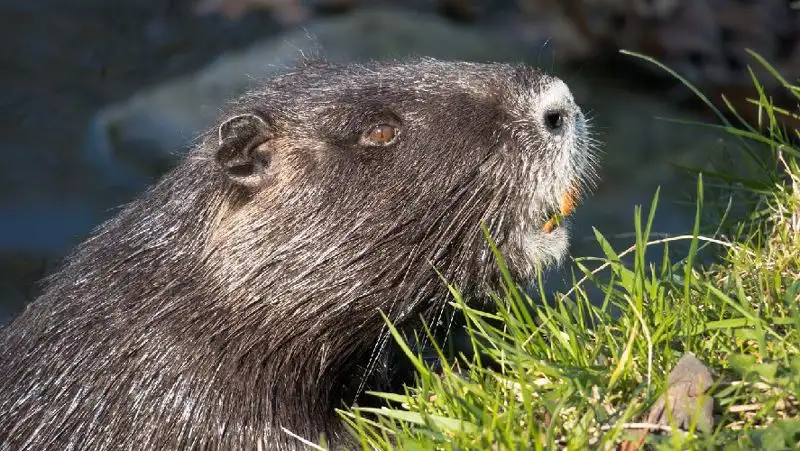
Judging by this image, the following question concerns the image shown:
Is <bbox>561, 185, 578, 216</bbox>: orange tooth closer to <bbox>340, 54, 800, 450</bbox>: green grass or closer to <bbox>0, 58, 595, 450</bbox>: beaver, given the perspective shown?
<bbox>0, 58, 595, 450</bbox>: beaver

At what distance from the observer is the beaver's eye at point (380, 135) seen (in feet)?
13.1

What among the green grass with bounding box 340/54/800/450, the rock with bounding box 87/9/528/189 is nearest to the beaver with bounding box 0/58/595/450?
the green grass with bounding box 340/54/800/450

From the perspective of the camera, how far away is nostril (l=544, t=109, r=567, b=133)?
398 cm

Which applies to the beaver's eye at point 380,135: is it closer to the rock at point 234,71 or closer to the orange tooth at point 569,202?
the orange tooth at point 569,202

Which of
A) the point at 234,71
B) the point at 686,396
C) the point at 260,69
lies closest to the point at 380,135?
the point at 686,396

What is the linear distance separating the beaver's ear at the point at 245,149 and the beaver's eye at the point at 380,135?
337 mm

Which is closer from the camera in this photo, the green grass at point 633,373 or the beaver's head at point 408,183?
the green grass at point 633,373

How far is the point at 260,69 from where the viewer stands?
9477 millimetres

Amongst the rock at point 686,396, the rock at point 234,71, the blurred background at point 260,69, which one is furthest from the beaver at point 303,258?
the rock at point 234,71

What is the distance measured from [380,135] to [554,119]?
0.56m

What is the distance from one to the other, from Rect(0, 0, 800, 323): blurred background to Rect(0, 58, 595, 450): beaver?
12.7ft

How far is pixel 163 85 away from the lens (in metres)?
9.83

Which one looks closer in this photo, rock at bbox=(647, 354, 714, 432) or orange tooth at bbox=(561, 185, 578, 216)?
rock at bbox=(647, 354, 714, 432)

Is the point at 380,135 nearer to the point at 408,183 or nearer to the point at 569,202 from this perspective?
the point at 408,183
